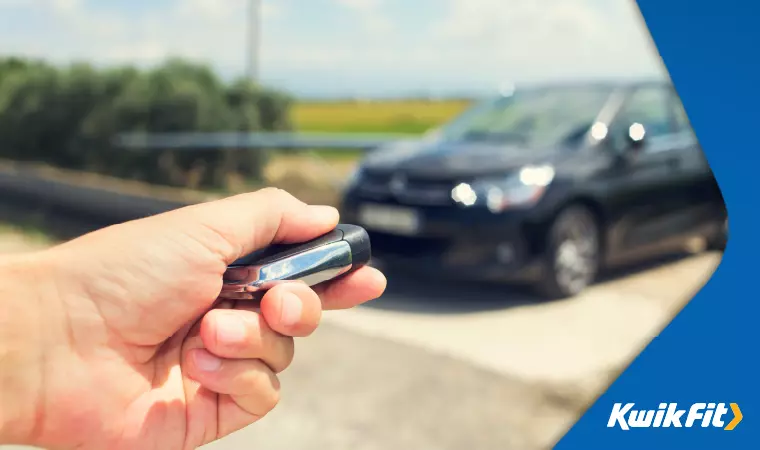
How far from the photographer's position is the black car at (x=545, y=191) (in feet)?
14.6

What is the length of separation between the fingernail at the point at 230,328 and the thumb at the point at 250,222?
125 millimetres

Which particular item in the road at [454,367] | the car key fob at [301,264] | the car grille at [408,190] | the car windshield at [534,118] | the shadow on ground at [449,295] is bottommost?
the road at [454,367]

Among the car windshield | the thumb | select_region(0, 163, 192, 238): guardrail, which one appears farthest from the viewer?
select_region(0, 163, 192, 238): guardrail

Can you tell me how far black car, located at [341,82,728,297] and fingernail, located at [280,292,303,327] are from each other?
3.31m

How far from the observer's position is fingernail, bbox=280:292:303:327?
113 cm

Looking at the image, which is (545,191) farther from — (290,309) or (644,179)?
(290,309)

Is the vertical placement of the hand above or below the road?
above

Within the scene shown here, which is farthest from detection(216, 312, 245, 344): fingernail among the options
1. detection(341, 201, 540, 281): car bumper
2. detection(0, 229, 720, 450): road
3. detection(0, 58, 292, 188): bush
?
detection(0, 58, 292, 188): bush

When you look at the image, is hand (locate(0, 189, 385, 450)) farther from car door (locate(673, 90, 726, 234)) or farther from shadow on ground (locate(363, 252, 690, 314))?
car door (locate(673, 90, 726, 234))

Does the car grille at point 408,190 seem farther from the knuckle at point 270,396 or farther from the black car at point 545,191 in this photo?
the knuckle at point 270,396

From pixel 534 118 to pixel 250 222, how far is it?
14.1 feet

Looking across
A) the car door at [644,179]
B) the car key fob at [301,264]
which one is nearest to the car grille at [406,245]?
the car door at [644,179]

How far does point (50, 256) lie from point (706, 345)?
41.6 inches

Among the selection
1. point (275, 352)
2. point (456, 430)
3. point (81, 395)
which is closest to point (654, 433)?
point (275, 352)
